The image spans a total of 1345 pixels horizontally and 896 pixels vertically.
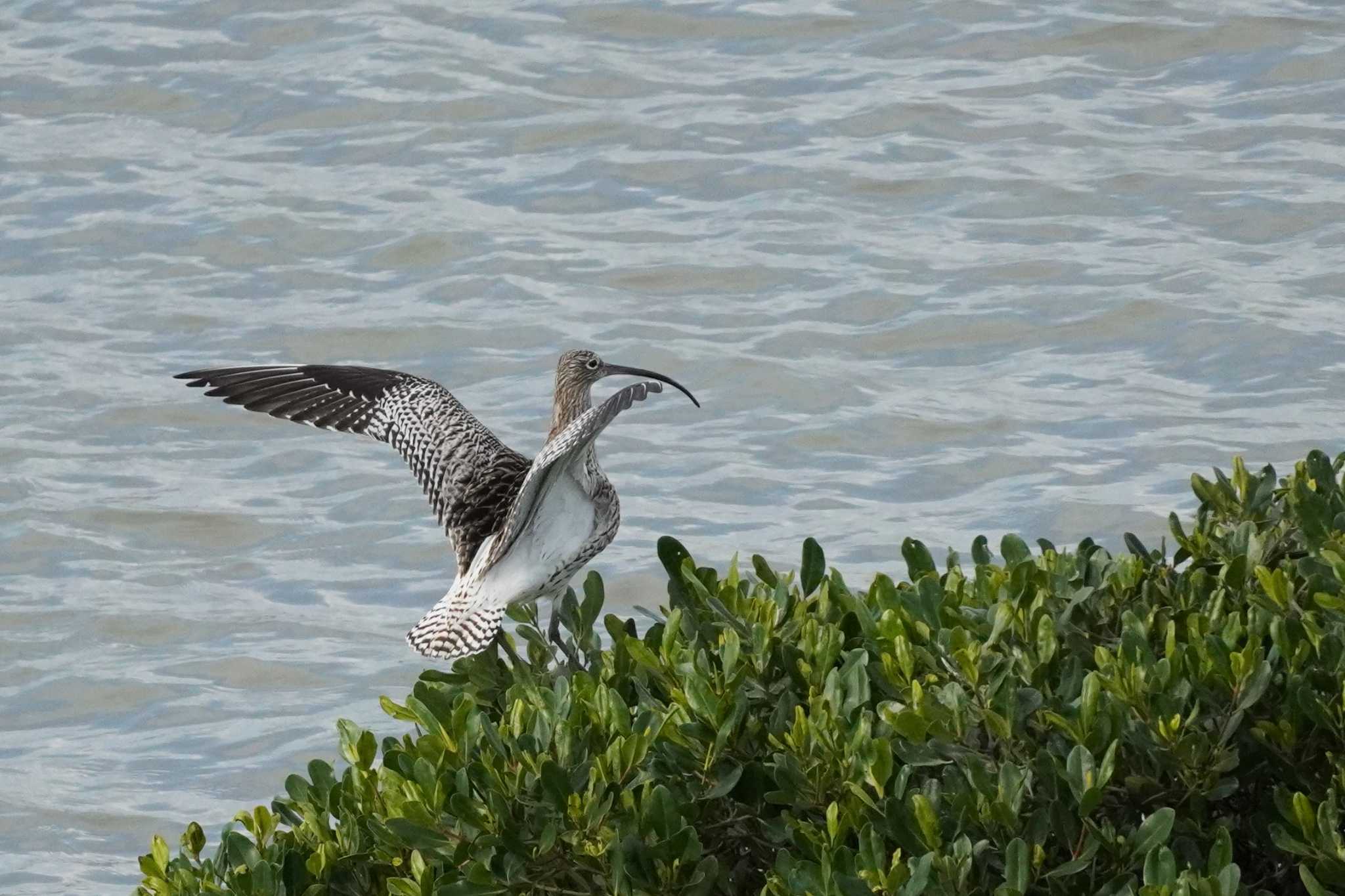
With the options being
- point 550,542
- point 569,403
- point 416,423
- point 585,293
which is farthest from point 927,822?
point 585,293

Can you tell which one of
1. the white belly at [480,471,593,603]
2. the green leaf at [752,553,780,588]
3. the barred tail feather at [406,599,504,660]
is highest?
the green leaf at [752,553,780,588]

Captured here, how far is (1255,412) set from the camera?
10.1 meters

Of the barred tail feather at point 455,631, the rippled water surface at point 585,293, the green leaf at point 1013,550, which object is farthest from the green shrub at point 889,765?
the rippled water surface at point 585,293

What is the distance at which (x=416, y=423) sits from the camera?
6633 millimetres

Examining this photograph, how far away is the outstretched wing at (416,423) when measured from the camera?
633 cm

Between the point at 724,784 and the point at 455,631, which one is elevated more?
the point at 724,784

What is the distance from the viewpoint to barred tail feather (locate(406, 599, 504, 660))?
5.15 m

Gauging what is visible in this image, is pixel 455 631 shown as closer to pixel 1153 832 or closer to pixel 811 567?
pixel 811 567

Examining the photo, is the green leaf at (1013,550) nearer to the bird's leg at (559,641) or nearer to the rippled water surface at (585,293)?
the bird's leg at (559,641)

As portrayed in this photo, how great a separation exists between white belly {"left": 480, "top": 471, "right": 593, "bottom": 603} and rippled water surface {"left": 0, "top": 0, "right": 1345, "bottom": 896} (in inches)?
94.9

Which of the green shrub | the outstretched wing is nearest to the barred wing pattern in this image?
the outstretched wing

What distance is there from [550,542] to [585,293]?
6.28m

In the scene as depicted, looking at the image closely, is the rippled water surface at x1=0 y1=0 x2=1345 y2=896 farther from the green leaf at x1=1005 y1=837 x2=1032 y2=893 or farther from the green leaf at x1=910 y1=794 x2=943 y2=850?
the green leaf at x1=1005 y1=837 x2=1032 y2=893

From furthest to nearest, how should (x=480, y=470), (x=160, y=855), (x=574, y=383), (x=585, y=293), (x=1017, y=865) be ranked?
1. (x=585, y=293)
2. (x=574, y=383)
3. (x=480, y=470)
4. (x=160, y=855)
5. (x=1017, y=865)
